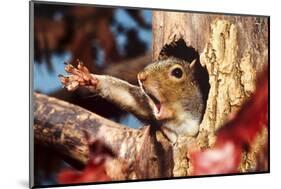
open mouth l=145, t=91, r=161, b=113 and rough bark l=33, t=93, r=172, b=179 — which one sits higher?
open mouth l=145, t=91, r=161, b=113

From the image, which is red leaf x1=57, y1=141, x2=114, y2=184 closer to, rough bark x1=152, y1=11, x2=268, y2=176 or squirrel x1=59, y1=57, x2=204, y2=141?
squirrel x1=59, y1=57, x2=204, y2=141

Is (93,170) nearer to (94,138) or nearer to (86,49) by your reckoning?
(94,138)

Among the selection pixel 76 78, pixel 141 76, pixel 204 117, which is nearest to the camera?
pixel 76 78

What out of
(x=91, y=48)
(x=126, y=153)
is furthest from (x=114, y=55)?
(x=126, y=153)

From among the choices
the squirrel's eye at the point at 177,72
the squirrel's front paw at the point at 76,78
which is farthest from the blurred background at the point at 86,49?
the squirrel's eye at the point at 177,72

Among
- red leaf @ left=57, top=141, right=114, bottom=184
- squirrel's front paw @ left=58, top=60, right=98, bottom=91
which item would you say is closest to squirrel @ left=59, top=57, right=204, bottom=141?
squirrel's front paw @ left=58, top=60, right=98, bottom=91

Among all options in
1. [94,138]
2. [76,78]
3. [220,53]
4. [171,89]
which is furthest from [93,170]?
[220,53]

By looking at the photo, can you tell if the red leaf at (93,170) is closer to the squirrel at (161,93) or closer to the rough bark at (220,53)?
the squirrel at (161,93)

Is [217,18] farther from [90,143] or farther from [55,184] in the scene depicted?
[55,184]
